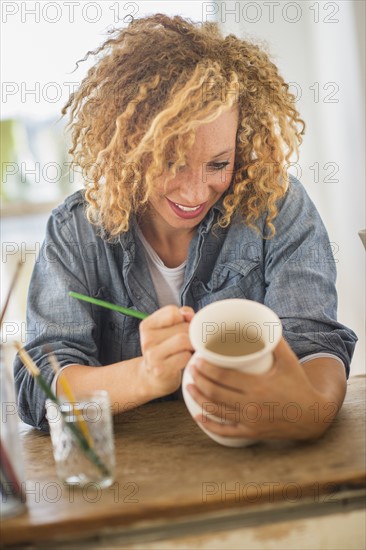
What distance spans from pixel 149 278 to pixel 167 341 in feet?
1.43

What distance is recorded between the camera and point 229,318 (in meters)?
1.12

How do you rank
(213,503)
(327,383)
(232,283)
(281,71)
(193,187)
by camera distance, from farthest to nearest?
(281,71) → (232,283) → (193,187) → (327,383) → (213,503)

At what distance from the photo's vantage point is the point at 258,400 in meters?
1.10

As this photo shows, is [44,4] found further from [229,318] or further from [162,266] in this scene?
[229,318]

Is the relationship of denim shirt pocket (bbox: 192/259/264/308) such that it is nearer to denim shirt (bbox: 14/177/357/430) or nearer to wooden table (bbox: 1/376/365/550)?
denim shirt (bbox: 14/177/357/430)

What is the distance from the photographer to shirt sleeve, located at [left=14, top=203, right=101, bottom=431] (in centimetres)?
139

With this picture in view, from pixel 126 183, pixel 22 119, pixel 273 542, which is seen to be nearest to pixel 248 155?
pixel 126 183

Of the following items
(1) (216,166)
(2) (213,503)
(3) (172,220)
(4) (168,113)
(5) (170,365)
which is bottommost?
(2) (213,503)

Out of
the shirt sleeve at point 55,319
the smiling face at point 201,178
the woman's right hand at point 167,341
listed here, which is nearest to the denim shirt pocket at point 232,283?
the smiling face at point 201,178

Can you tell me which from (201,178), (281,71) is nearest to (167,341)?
(201,178)

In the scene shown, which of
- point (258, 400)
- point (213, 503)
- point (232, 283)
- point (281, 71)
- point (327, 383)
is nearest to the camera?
point (213, 503)

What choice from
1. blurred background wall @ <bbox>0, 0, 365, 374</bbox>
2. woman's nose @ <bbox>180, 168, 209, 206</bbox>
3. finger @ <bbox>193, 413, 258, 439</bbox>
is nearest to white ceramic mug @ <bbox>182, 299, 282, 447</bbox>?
finger @ <bbox>193, 413, 258, 439</bbox>

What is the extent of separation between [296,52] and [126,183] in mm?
1006

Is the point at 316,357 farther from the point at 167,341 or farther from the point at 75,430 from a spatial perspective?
the point at 75,430
